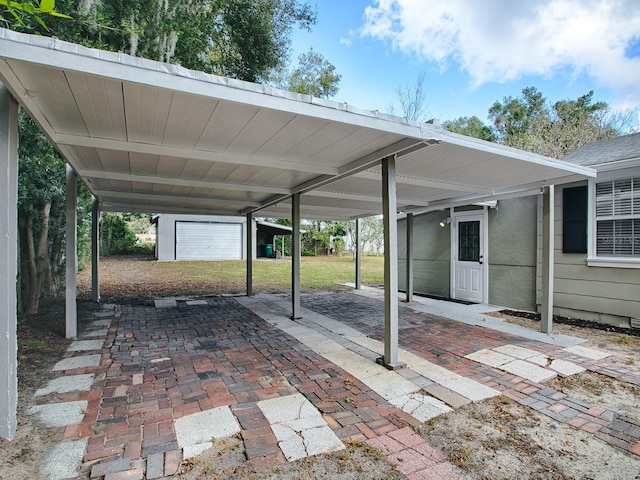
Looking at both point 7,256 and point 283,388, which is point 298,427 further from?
point 7,256

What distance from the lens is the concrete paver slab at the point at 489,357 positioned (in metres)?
3.80

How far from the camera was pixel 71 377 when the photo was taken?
129 inches

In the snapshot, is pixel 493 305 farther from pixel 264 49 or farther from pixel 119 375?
pixel 264 49

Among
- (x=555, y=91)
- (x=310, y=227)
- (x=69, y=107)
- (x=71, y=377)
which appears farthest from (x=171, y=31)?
(x=310, y=227)

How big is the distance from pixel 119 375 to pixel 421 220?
7.72 metres

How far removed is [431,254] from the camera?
8844 mm

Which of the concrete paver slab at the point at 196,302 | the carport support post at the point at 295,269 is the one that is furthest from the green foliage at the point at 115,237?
the carport support post at the point at 295,269

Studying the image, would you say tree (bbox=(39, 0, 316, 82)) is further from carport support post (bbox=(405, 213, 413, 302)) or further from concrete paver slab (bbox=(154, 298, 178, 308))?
carport support post (bbox=(405, 213, 413, 302))

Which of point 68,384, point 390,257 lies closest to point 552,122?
point 390,257

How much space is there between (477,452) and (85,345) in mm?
4538

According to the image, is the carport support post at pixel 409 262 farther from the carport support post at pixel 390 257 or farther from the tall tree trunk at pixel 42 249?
the tall tree trunk at pixel 42 249

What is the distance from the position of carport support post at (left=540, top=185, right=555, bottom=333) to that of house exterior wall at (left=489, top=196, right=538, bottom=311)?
1653 millimetres

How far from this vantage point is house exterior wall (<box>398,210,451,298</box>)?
27.6 feet

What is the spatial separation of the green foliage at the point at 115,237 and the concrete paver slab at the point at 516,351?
2324 centimetres
